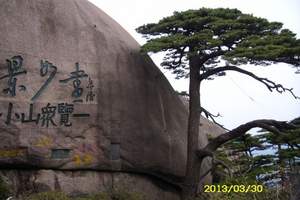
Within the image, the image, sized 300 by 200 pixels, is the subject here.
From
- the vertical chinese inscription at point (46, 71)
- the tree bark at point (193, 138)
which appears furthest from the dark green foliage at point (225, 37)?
the vertical chinese inscription at point (46, 71)

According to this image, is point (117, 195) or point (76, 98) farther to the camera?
point (76, 98)

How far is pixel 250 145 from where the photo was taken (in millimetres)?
15445

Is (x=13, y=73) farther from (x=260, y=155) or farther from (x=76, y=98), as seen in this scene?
(x=260, y=155)

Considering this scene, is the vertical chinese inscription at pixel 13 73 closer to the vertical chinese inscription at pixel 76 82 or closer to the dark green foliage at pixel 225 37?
the vertical chinese inscription at pixel 76 82

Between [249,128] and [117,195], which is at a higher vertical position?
[249,128]

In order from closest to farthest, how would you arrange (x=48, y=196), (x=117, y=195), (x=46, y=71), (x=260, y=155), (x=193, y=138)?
(x=48, y=196)
(x=46, y=71)
(x=117, y=195)
(x=193, y=138)
(x=260, y=155)

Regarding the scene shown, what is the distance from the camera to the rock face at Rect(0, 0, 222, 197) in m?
10.1

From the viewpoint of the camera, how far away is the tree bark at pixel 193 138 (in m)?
12.1

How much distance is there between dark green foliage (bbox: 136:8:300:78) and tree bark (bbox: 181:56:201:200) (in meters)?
0.47

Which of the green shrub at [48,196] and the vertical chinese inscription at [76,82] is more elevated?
the vertical chinese inscription at [76,82]

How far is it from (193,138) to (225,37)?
2790mm

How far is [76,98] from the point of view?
35.6 ft

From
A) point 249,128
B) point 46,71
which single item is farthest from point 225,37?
point 46,71

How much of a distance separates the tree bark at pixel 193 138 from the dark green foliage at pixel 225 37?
1.55ft
